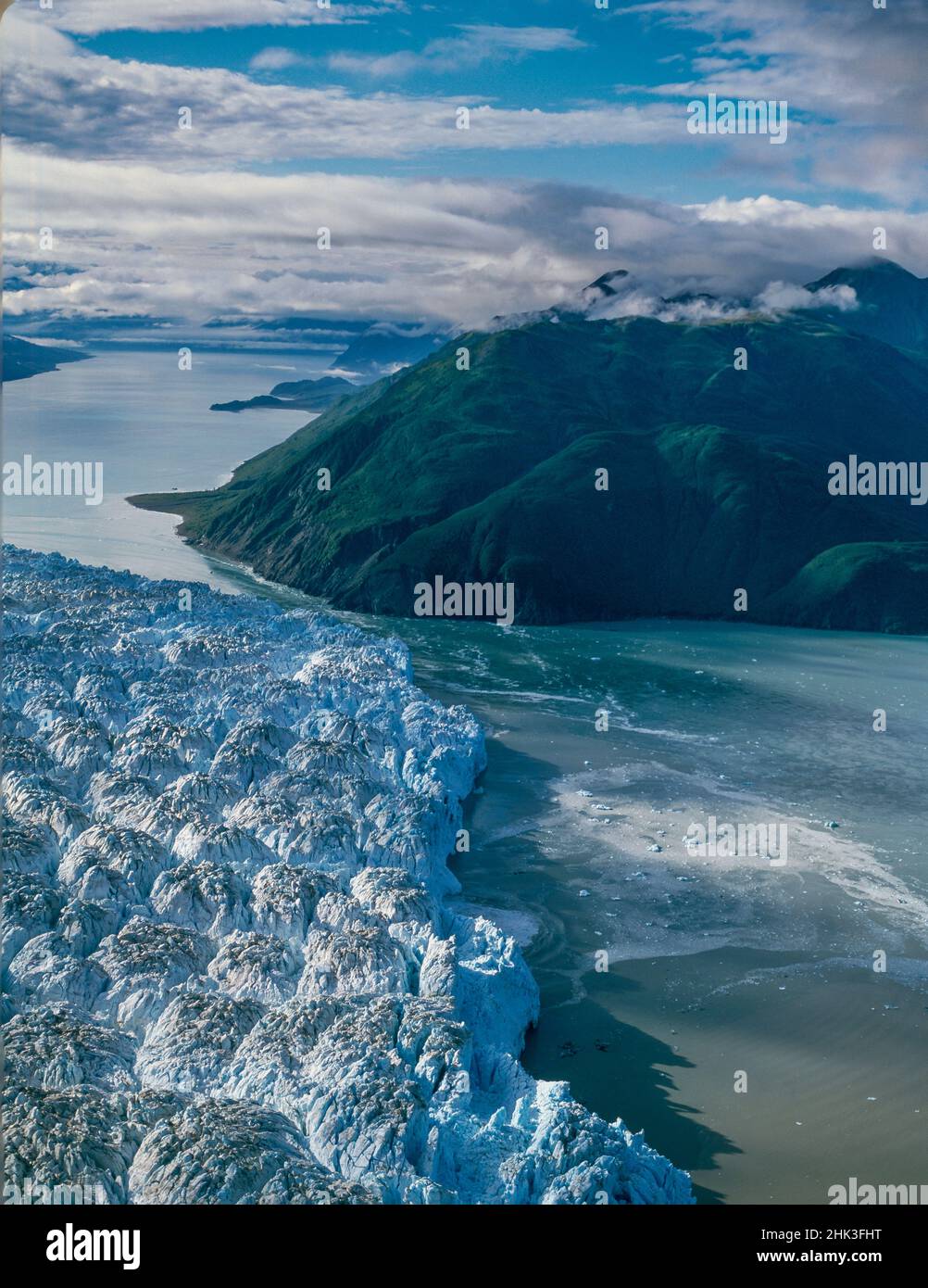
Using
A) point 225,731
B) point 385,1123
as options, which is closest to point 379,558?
point 225,731

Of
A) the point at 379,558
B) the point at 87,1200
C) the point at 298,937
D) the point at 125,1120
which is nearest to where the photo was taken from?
the point at 87,1200

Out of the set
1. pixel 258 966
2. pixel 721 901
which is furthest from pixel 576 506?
pixel 258 966

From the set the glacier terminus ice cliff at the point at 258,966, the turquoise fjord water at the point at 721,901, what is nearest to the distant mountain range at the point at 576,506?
the turquoise fjord water at the point at 721,901

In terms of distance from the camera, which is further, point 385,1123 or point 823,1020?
point 823,1020

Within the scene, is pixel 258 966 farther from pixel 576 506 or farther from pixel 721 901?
pixel 576 506

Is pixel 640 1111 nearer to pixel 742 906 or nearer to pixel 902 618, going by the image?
pixel 742 906

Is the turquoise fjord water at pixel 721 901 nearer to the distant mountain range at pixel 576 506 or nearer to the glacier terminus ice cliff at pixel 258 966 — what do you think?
the glacier terminus ice cliff at pixel 258 966
